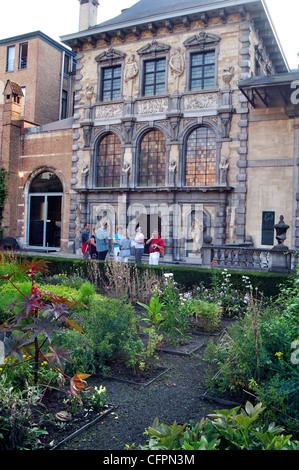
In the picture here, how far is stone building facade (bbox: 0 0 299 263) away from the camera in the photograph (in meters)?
18.1

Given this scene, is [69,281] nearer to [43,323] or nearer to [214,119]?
[43,323]

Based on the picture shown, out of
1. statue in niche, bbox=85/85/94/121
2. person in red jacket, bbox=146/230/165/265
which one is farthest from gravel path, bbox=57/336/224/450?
statue in niche, bbox=85/85/94/121

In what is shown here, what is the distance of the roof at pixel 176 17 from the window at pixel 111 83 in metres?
1.50

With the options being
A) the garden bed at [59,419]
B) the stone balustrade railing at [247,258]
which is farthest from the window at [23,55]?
the garden bed at [59,419]

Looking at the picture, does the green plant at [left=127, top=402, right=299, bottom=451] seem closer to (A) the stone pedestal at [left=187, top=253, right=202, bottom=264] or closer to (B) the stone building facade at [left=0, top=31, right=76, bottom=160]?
(A) the stone pedestal at [left=187, top=253, right=202, bottom=264]

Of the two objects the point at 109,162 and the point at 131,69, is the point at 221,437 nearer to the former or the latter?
the point at 109,162

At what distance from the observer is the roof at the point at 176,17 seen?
1831 cm

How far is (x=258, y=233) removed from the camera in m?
18.2

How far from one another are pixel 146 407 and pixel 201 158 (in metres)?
16.6

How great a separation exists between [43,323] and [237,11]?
62.9 ft

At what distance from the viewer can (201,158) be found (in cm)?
1964

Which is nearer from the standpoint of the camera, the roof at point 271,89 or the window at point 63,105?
the roof at point 271,89

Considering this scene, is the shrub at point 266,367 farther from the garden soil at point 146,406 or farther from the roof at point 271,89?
the roof at point 271,89

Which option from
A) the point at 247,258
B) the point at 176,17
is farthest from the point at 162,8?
the point at 247,258
